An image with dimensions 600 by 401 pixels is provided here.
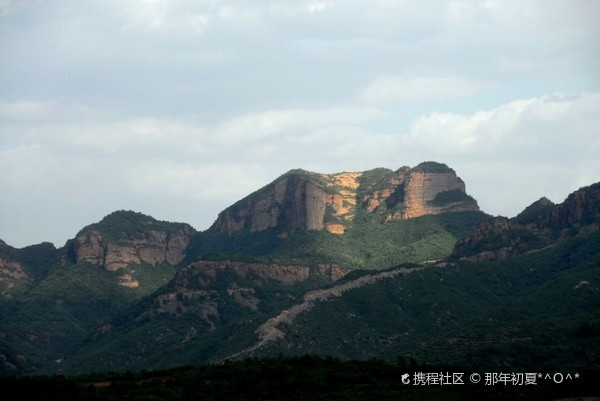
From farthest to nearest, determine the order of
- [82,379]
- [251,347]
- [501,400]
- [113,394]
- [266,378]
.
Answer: [251,347], [82,379], [266,378], [113,394], [501,400]

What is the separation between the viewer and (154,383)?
112m

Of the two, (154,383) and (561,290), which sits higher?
(561,290)

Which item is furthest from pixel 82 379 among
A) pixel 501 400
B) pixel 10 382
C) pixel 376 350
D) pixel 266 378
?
pixel 376 350

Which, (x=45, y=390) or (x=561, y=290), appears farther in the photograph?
(x=561, y=290)

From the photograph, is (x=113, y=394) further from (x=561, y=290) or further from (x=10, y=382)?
(x=561, y=290)

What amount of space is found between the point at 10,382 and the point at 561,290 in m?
109

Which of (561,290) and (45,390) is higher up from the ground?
(561,290)

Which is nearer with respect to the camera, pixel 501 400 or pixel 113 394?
pixel 501 400

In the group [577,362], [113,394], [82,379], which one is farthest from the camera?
[577,362]

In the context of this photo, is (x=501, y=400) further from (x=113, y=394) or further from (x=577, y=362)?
(x=577, y=362)

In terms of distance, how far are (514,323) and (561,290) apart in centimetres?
2571

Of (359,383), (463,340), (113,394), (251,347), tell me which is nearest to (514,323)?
(463,340)

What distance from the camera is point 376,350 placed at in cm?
19500

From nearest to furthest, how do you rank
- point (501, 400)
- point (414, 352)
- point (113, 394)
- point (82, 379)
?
point (501, 400)
point (113, 394)
point (82, 379)
point (414, 352)
